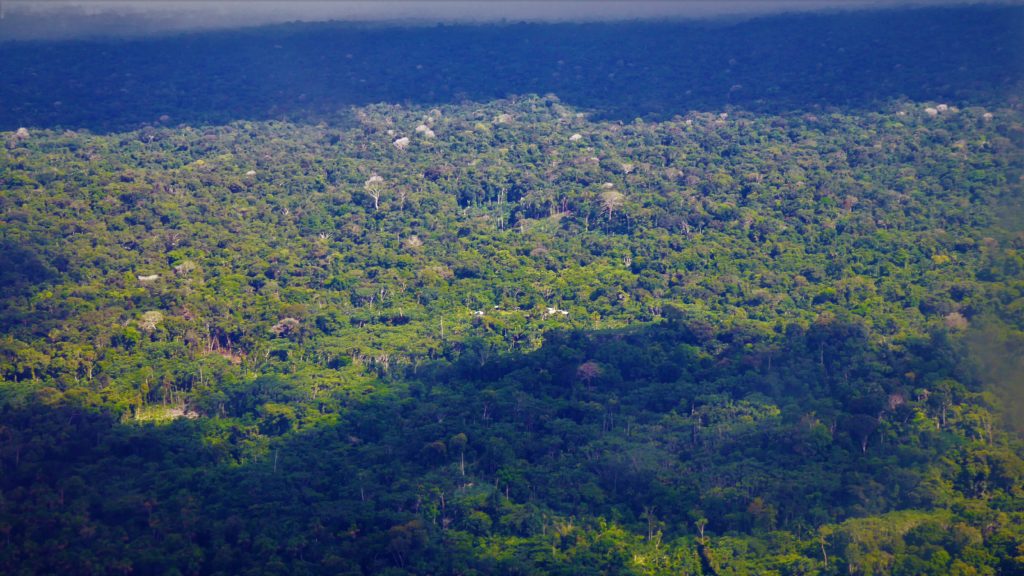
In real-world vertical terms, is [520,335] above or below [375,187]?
below

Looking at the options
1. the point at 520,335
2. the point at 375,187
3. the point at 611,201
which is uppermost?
the point at 375,187

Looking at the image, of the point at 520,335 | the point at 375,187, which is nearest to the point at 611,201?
the point at 375,187

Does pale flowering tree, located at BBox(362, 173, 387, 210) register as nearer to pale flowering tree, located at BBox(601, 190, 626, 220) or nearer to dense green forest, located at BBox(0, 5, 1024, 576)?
dense green forest, located at BBox(0, 5, 1024, 576)

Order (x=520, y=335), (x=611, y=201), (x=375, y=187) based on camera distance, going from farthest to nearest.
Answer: (x=375, y=187)
(x=611, y=201)
(x=520, y=335)

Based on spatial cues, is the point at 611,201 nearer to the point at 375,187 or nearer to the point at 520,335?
the point at 375,187

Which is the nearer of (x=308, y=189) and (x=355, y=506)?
(x=355, y=506)

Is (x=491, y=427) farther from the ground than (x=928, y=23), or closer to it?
closer to it

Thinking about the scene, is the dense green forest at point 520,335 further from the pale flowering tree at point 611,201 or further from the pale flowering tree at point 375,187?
the pale flowering tree at point 611,201

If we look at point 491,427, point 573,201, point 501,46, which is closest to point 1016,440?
point 491,427

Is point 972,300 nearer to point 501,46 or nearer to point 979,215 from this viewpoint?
point 979,215
